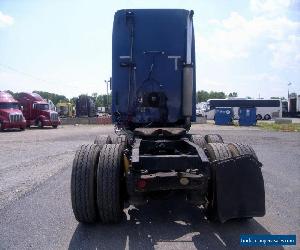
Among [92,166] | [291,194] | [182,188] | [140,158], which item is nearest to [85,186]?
[92,166]

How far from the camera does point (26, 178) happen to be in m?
9.84

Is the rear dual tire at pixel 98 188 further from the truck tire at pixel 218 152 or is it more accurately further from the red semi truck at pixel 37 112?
the red semi truck at pixel 37 112

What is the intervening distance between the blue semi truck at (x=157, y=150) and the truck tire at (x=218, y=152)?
0.05 feet

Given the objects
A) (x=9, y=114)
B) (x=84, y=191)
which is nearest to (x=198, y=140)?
(x=84, y=191)

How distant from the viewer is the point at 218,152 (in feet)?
19.2

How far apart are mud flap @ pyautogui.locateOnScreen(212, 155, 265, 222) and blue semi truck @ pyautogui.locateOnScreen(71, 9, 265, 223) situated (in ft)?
0.04

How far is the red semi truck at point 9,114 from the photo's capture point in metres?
32.4

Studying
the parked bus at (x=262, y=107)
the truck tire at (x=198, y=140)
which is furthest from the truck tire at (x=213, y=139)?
the parked bus at (x=262, y=107)

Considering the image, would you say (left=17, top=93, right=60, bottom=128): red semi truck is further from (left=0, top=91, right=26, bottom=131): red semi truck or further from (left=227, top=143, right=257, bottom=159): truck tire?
(left=227, top=143, right=257, bottom=159): truck tire

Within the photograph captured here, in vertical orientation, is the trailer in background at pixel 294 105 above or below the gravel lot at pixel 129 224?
above

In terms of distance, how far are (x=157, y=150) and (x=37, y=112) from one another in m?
33.0

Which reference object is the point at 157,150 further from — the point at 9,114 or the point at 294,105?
the point at 294,105

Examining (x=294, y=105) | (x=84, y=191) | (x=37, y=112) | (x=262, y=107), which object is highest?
(x=294, y=105)

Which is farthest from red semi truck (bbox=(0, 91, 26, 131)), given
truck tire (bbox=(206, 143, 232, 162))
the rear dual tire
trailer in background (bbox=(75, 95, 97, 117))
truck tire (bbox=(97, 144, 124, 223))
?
truck tire (bbox=(206, 143, 232, 162))
